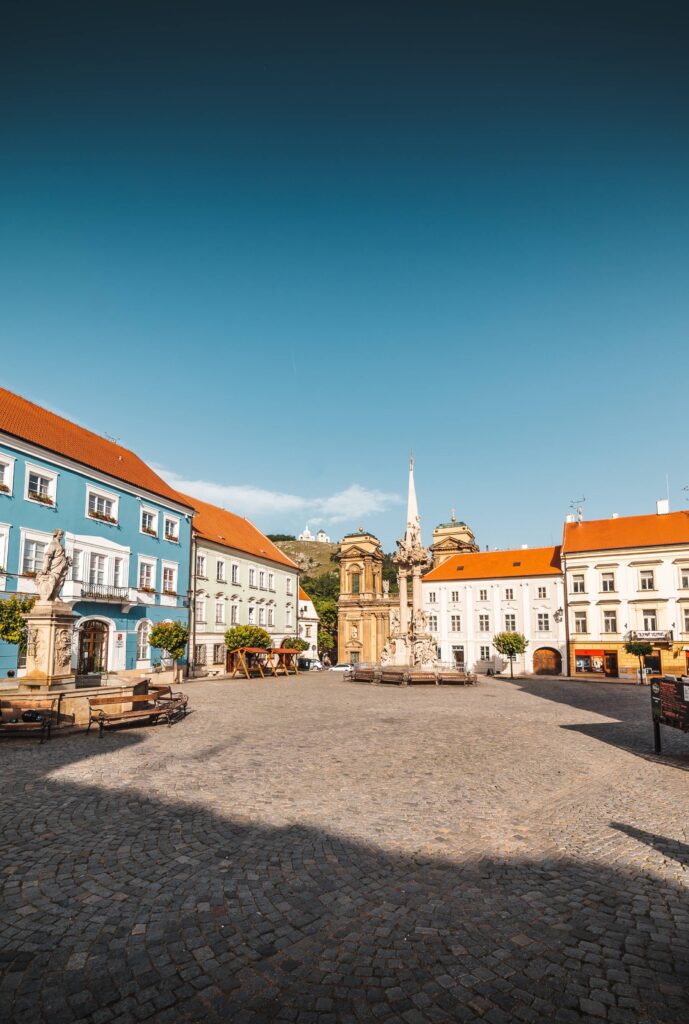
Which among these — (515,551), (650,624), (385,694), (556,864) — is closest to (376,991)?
(556,864)

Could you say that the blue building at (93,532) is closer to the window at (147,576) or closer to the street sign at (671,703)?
the window at (147,576)

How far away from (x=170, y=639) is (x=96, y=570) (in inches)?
226

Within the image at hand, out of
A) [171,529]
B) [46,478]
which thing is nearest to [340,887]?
[46,478]

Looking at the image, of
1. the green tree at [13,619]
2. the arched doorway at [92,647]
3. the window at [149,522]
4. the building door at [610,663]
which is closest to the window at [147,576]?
the window at [149,522]

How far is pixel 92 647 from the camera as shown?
96.4 ft

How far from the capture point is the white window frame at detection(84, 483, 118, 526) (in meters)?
30.0

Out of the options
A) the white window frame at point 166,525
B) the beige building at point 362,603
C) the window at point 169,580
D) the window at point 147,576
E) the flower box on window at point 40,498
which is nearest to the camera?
the flower box on window at point 40,498

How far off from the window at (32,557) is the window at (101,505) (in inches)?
139

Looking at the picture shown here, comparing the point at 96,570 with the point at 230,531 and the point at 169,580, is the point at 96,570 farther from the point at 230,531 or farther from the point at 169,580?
the point at 230,531

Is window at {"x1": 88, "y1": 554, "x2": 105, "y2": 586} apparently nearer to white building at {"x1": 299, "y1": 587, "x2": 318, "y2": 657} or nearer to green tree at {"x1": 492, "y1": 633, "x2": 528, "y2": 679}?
green tree at {"x1": 492, "y1": 633, "x2": 528, "y2": 679}

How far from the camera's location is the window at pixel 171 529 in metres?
36.4

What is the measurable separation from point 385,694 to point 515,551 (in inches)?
1267

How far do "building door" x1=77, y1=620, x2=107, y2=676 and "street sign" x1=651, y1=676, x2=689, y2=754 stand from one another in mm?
25128

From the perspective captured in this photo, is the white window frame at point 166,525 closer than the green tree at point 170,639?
No
